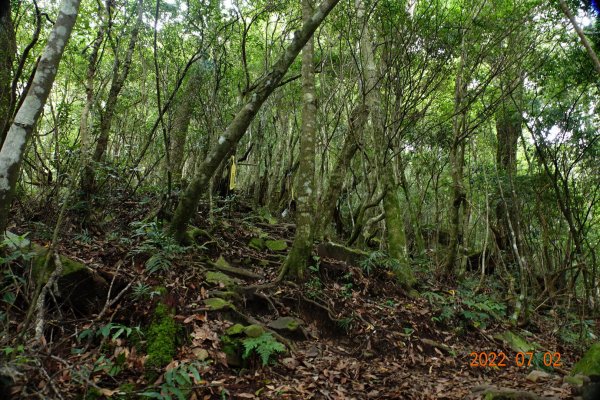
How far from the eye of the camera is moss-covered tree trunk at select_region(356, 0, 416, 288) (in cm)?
795

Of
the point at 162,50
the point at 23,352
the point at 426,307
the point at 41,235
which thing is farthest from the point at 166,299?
the point at 162,50

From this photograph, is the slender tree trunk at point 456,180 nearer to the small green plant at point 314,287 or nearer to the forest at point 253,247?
the forest at point 253,247

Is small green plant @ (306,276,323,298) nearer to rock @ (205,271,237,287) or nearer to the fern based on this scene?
rock @ (205,271,237,287)

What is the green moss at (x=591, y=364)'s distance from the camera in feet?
12.8

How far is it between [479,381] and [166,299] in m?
4.30

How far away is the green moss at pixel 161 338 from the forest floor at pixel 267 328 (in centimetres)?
7

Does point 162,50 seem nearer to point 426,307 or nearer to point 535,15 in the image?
point 426,307

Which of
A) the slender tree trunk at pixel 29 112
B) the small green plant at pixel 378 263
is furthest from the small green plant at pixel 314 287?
the slender tree trunk at pixel 29 112

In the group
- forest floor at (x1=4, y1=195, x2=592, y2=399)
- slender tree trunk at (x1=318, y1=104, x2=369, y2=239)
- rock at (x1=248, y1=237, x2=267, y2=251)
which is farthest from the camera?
slender tree trunk at (x1=318, y1=104, x2=369, y2=239)

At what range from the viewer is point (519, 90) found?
33.8ft

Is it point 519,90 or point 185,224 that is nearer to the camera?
point 185,224

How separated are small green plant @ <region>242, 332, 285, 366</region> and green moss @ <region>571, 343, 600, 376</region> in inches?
132

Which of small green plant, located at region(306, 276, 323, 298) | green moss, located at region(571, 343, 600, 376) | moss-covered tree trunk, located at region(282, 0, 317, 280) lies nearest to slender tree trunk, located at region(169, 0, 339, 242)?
moss-covered tree trunk, located at region(282, 0, 317, 280)

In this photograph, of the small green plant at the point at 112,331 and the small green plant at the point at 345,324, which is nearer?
the small green plant at the point at 112,331
